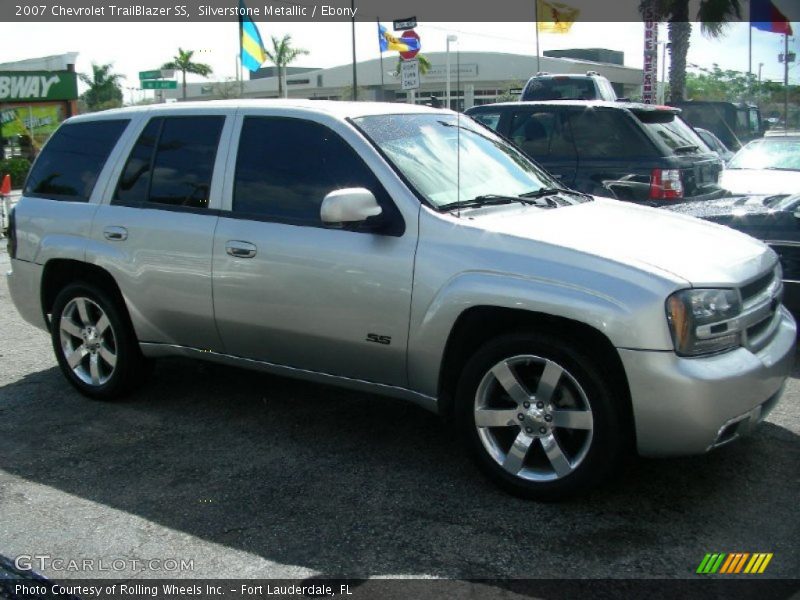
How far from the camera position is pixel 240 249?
15.3 feet

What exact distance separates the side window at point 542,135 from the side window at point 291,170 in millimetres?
4282

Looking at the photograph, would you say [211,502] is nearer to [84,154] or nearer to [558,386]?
[558,386]

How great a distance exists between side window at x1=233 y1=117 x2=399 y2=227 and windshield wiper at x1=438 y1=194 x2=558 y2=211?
0.35 meters

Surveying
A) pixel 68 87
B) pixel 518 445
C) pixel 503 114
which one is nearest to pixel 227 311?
pixel 518 445

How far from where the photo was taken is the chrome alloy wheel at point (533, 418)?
3807mm

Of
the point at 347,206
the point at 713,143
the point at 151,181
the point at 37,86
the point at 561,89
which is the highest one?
the point at 37,86

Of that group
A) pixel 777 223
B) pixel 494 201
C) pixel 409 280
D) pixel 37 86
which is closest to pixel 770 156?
pixel 777 223

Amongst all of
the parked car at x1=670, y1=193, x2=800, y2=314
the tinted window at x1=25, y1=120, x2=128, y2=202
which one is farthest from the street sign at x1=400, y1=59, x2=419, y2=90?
the tinted window at x1=25, y1=120, x2=128, y2=202

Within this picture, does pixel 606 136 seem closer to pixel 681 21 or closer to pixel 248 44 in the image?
pixel 248 44

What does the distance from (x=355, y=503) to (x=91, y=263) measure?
2.45 m

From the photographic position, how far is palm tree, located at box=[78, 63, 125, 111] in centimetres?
5928

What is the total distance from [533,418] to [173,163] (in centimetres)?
264

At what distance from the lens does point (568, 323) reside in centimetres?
381

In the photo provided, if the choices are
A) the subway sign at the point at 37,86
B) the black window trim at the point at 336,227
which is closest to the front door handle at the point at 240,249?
the black window trim at the point at 336,227
